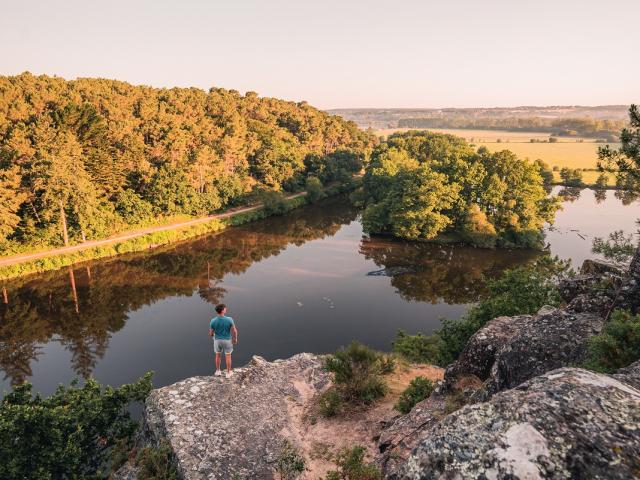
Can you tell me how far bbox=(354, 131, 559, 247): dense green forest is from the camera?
175 feet

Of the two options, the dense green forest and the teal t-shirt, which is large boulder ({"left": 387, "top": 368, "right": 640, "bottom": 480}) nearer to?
the teal t-shirt

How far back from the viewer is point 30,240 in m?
46.6

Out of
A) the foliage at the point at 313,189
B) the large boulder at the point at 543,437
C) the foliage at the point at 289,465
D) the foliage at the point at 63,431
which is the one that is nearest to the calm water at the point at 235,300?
the foliage at the point at 63,431

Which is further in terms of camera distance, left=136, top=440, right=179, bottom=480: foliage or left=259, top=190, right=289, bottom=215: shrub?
left=259, top=190, right=289, bottom=215: shrub

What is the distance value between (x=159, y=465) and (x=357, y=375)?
7.68m

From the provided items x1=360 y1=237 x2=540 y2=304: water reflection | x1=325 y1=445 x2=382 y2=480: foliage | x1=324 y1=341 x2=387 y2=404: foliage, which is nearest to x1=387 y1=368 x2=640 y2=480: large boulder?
x1=325 y1=445 x2=382 y2=480: foliage

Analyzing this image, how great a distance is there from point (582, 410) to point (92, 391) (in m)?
15.9

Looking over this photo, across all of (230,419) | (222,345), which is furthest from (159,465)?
(222,345)

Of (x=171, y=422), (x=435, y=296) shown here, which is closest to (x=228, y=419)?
(x=171, y=422)

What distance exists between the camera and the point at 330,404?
1517cm

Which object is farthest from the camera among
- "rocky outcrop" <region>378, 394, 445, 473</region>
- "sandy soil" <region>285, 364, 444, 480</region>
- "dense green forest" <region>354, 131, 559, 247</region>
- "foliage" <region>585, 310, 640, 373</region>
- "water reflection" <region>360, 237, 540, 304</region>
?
"dense green forest" <region>354, 131, 559, 247</region>

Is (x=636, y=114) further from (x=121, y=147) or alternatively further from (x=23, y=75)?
(x=23, y=75)

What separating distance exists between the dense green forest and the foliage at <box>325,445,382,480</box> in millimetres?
43911

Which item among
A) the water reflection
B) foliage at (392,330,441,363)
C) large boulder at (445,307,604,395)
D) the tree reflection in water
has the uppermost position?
large boulder at (445,307,604,395)
